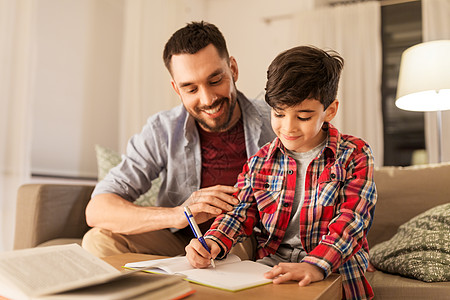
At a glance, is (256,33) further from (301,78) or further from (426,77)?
(301,78)

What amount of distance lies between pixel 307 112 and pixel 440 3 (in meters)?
3.20

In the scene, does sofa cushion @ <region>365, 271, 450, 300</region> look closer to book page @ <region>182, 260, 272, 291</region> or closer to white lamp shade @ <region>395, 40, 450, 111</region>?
book page @ <region>182, 260, 272, 291</region>

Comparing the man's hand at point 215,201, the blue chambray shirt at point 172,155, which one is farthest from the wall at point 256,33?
the man's hand at point 215,201

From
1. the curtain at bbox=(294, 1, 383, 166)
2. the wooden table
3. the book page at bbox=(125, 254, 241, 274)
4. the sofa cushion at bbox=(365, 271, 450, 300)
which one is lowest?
the sofa cushion at bbox=(365, 271, 450, 300)

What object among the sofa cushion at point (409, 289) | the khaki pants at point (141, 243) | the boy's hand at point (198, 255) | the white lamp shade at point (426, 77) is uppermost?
the white lamp shade at point (426, 77)

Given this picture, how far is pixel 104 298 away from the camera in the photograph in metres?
0.59

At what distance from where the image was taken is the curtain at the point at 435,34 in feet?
11.4

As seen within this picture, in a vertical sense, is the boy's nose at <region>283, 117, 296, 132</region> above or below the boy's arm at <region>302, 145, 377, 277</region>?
above

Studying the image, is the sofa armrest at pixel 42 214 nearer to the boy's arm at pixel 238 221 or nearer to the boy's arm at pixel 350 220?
the boy's arm at pixel 238 221

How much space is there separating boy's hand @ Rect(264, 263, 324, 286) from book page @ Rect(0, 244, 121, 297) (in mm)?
303

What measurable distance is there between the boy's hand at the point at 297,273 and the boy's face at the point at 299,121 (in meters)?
0.33

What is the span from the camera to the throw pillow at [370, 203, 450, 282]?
47.2 inches

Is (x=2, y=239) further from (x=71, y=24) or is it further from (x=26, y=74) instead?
(x=71, y=24)

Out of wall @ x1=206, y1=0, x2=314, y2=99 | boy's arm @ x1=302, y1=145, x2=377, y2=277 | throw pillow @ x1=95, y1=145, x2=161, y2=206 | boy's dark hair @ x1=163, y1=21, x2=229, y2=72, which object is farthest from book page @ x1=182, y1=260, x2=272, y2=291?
wall @ x1=206, y1=0, x2=314, y2=99
